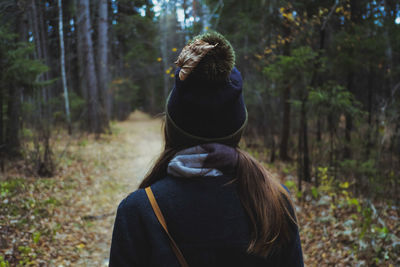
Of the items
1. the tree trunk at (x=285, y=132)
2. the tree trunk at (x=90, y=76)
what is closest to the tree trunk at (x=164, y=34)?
the tree trunk at (x=90, y=76)

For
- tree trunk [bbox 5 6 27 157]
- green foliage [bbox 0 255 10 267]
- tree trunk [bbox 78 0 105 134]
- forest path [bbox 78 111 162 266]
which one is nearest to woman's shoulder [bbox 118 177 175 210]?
forest path [bbox 78 111 162 266]

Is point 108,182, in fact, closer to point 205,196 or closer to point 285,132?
point 285,132

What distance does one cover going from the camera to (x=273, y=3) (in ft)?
27.8

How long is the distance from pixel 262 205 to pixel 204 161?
0.35 m

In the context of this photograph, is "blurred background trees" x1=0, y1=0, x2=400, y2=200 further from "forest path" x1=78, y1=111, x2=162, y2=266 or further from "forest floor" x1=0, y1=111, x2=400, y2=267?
"forest path" x1=78, y1=111, x2=162, y2=266

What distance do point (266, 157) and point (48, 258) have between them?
29.6ft

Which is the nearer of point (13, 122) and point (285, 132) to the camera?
point (13, 122)

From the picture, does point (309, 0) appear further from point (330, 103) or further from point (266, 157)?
point (266, 157)

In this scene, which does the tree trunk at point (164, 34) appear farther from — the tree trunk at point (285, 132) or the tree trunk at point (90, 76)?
the tree trunk at point (285, 132)

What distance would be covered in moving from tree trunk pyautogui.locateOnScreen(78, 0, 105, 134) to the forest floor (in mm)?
6858

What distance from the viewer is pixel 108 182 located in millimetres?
8602

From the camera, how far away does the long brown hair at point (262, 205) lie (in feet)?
4.33

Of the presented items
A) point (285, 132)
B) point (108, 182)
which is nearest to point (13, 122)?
point (108, 182)

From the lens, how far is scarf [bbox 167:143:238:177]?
130 cm
